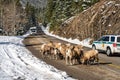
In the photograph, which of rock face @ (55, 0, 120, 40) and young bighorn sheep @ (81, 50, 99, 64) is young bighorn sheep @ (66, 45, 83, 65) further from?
rock face @ (55, 0, 120, 40)

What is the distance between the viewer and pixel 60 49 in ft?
80.6

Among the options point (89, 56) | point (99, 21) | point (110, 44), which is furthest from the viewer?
point (99, 21)

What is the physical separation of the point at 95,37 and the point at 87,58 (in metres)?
23.9

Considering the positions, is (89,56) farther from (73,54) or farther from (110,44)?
(110,44)

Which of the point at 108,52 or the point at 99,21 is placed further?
the point at 99,21

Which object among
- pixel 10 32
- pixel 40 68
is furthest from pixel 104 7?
pixel 10 32

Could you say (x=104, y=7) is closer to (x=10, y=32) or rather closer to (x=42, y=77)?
(x=42, y=77)

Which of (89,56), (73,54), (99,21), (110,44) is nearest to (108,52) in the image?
(110,44)

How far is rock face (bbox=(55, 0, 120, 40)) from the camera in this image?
44.4 meters

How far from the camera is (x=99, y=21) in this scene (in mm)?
47406

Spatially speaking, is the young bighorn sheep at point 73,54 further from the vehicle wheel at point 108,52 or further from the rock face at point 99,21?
the rock face at point 99,21

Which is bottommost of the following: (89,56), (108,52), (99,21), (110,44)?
(108,52)

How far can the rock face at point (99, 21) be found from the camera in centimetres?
4438

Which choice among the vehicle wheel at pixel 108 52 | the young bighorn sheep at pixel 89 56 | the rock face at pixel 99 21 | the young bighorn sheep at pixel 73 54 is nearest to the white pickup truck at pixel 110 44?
the vehicle wheel at pixel 108 52
